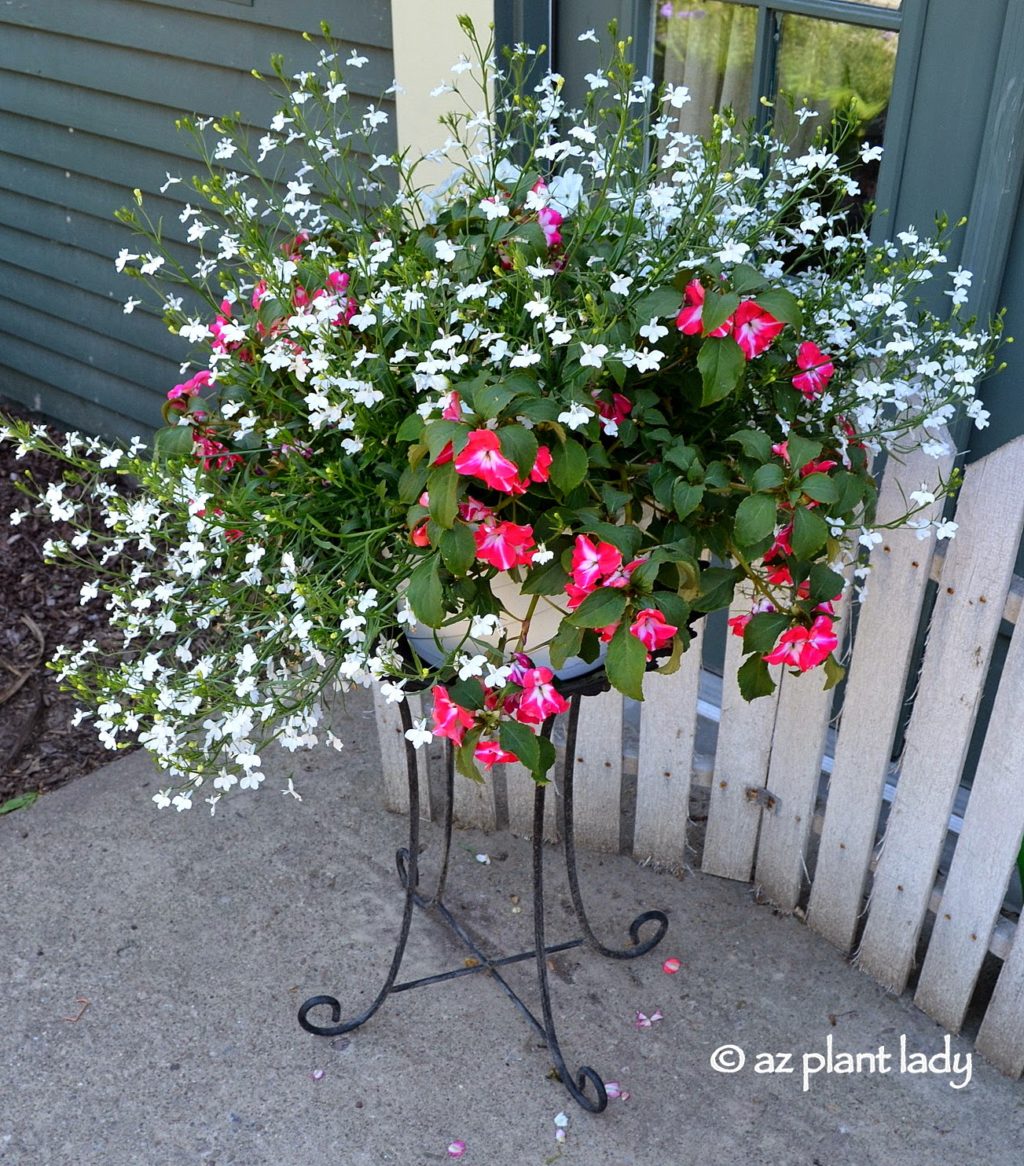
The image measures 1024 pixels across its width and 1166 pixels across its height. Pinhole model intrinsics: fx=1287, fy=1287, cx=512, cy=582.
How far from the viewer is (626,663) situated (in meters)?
1.58

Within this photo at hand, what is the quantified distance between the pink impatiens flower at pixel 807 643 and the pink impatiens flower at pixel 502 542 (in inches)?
16.3

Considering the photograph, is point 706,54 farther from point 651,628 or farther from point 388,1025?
point 388,1025

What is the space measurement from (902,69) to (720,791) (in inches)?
55.7

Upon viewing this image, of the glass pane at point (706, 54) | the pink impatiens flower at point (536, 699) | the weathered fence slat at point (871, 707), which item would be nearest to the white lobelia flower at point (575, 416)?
the pink impatiens flower at point (536, 699)

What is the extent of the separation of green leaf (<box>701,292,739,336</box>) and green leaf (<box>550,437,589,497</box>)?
0.21 m

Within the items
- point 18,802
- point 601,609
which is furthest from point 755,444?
point 18,802

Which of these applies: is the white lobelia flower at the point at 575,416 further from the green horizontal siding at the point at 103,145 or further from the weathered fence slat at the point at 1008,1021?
the green horizontal siding at the point at 103,145

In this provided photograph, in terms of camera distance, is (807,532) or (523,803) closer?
(807,532)

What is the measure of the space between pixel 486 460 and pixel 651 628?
0.31 m

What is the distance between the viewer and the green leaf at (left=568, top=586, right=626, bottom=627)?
62.0 inches

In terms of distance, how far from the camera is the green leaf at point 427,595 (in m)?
1.60

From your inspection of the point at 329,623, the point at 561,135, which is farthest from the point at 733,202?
the point at 561,135

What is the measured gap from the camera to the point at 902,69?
2336 mm

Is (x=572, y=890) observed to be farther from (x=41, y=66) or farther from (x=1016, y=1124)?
(x=41, y=66)
